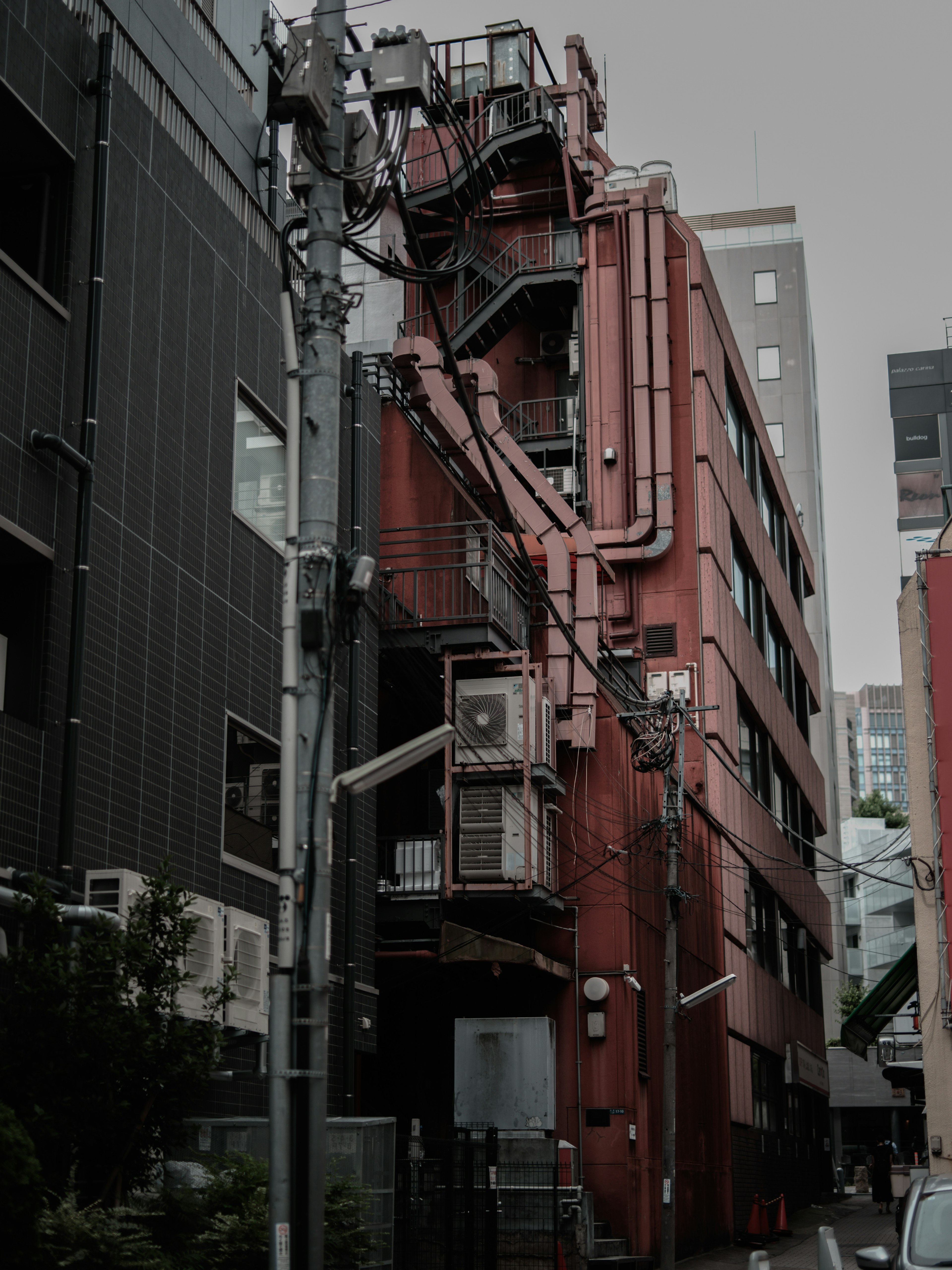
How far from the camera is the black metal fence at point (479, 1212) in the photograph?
631 inches

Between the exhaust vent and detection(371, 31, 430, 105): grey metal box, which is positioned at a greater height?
the exhaust vent

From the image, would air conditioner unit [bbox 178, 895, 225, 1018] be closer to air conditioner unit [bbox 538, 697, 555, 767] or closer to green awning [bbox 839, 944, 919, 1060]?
air conditioner unit [bbox 538, 697, 555, 767]

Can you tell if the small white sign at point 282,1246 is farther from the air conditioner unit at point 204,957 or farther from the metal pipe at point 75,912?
the air conditioner unit at point 204,957

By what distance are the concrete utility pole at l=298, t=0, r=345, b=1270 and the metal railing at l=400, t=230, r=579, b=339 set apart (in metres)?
25.5

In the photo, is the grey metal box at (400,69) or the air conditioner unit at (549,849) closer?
the grey metal box at (400,69)

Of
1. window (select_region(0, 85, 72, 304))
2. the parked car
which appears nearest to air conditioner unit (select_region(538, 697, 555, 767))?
the parked car

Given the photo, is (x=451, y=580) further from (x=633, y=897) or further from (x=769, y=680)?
(x=769, y=680)

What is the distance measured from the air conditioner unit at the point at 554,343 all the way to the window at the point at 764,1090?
17276mm

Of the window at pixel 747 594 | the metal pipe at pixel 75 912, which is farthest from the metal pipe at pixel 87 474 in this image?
the window at pixel 747 594

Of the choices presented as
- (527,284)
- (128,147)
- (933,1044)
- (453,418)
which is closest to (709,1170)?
(933,1044)

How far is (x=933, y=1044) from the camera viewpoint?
2364cm

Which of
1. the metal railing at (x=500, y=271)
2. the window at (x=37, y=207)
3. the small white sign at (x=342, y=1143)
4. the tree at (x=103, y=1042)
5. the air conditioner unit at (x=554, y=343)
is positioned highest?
the metal railing at (x=500, y=271)

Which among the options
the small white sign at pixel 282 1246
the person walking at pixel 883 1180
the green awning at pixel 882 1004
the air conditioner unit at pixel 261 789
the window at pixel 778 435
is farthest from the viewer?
the window at pixel 778 435

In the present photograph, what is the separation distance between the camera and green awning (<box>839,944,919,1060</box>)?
103ft
